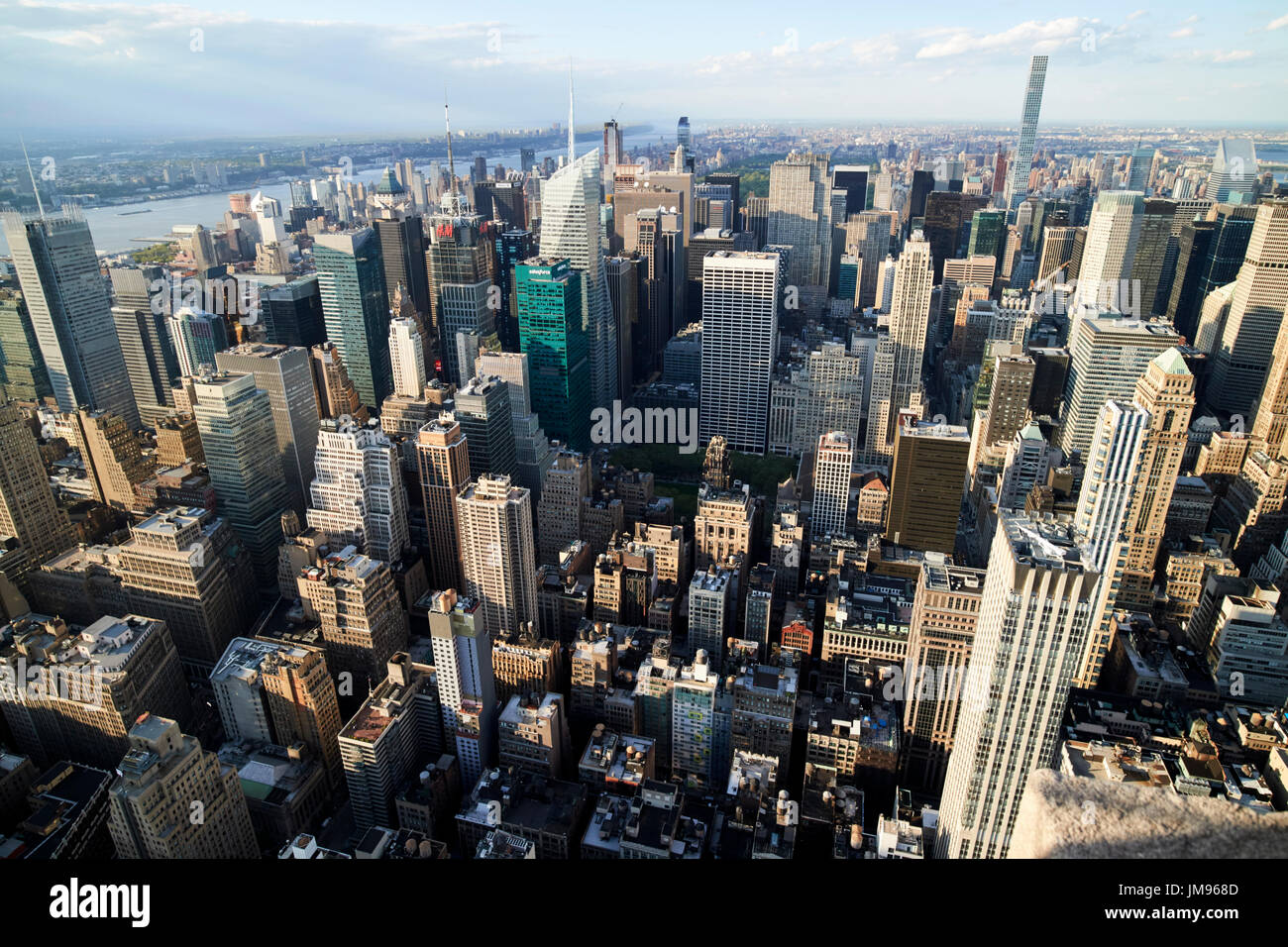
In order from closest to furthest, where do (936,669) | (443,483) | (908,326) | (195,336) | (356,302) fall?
(936,669) → (443,483) → (195,336) → (908,326) → (356,302)

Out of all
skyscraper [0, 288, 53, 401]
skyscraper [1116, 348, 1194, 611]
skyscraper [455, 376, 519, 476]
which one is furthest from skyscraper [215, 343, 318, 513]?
skyscraper [1116, 348, 1194, 611]

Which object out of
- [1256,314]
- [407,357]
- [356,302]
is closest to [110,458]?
[407,357]

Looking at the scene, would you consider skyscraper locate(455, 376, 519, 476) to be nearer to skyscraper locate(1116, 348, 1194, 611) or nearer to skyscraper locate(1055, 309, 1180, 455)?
skyscraper locate(1116, 348, 1194, 611)

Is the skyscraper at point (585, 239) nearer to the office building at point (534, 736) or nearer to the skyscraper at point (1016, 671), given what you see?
the office building at point (534, 736)

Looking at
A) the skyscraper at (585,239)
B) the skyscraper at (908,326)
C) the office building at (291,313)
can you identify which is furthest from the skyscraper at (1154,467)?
the office building at (291,313)

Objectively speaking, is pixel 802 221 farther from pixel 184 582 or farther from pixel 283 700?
pixel 283 700
